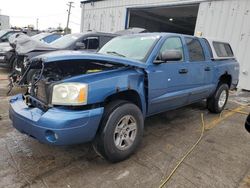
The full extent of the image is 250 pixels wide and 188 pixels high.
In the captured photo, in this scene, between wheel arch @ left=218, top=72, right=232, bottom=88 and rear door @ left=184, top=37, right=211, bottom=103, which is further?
wheel arch @ left=218, top=72, right=232, bottom=88

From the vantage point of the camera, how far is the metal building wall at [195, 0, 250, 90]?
31.2 feet

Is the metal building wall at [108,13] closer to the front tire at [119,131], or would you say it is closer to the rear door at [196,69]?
the rear door at [196,69]

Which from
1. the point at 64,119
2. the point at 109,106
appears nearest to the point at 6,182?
the point at 64,119

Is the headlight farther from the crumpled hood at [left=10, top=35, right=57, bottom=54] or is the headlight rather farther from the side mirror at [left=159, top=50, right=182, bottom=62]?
the crumpled hood at [left=10, top=35, right=57, bottom=54]

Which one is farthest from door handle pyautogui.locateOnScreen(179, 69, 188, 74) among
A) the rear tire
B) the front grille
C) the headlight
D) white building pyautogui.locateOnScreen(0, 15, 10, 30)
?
white building pyautogui.locateOnScreen(0, 15, 10, 30)

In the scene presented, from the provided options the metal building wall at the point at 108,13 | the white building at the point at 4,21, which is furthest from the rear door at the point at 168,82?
the white building at the point at 4,21

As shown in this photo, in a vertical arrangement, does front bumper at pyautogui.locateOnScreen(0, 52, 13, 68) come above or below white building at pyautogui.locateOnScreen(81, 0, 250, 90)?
below

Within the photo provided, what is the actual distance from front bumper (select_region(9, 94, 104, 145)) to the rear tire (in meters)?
3.68

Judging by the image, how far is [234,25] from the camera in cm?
981

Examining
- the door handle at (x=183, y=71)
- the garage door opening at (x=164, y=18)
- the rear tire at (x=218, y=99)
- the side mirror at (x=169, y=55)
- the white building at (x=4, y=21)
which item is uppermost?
the garage door opening at (x=164, y=18)

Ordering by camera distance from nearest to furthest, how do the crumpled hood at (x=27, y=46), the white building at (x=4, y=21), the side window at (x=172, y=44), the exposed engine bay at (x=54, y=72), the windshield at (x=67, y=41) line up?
1. the exposed engine bay at (x=54, y=72)
2. the side window at (x=172, y=44)
3. the crumpled hood at (x=27, y=46)
4. the windshield at (x=67, y=41)
5. the white building at (x=4, y=21)

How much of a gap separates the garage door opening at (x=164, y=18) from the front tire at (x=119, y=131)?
12421 mm

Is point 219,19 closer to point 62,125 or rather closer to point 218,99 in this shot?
point 218,99

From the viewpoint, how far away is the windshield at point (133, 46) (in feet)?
12.4
